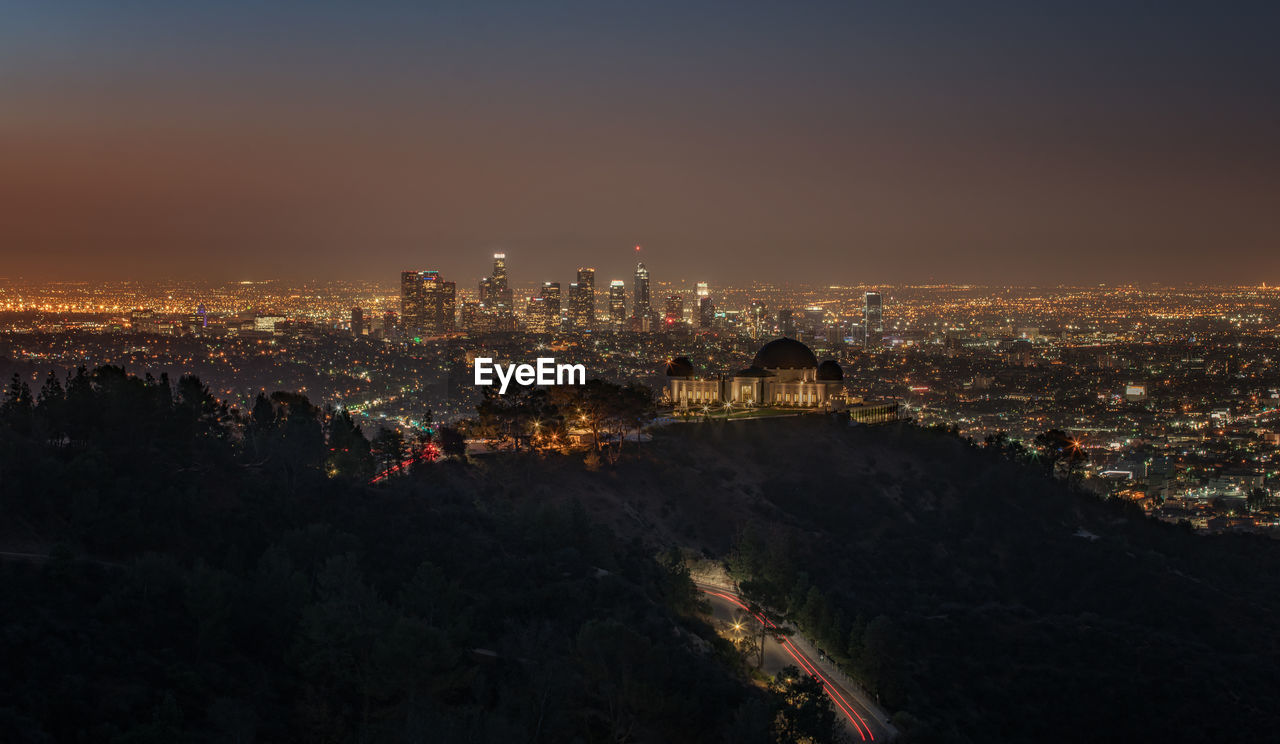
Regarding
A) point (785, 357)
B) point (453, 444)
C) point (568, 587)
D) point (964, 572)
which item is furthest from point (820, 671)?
point (785, 357)

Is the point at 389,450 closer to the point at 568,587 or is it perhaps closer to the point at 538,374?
the point at 538,374

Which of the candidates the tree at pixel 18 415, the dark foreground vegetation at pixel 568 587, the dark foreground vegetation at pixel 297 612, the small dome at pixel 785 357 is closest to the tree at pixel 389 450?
the dark foreground vegetation at pixel 568 587

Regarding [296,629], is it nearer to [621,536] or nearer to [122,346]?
[621,536]

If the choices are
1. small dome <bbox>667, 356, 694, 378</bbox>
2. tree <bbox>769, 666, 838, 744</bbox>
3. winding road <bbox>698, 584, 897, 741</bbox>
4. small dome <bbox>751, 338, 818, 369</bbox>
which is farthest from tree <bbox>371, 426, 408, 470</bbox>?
tree <bbox>769, 666, 838, 744</bbox>

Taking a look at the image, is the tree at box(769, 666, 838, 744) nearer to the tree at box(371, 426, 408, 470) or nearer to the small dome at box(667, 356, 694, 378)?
the tree at box(371, 426, 408, 470)

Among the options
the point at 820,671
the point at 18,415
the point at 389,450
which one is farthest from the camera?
the point at 389,450

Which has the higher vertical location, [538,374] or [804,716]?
[538,374]
